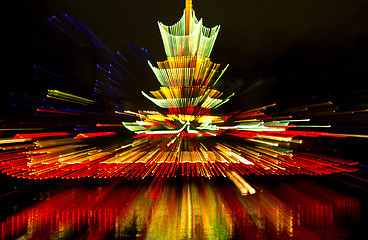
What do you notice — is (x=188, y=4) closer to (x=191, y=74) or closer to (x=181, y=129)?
(x=191, y=74)

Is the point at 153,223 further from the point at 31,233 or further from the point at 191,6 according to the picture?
the point at 191,6

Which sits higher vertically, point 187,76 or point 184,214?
point 187,76

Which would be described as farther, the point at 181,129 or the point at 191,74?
the point at 181,129

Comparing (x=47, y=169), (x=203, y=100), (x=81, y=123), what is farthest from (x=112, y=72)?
(x=47, y=169)

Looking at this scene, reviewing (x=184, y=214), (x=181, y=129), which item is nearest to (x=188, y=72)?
(x=181, y=129)

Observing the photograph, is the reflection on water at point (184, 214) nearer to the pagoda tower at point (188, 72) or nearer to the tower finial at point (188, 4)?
the pagoda tower at point (188, 72)

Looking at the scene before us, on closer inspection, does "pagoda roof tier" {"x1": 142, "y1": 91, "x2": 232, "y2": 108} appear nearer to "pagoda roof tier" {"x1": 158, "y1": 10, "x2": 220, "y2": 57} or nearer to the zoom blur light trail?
the zoom blur light trail
